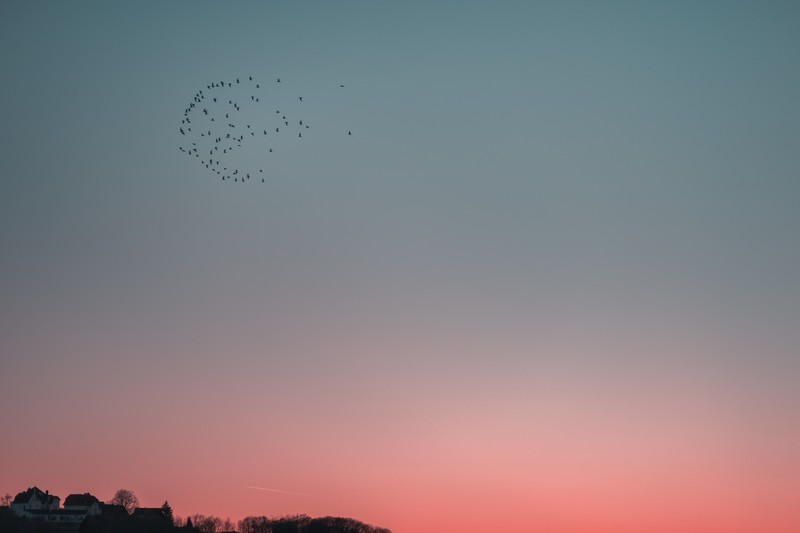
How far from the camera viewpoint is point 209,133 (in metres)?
90.8

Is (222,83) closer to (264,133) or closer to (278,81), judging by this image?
(278,81)

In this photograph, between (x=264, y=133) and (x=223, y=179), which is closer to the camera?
(x=264, y=133)

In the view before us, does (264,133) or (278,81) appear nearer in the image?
(264,133)

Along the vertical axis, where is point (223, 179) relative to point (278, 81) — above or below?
below

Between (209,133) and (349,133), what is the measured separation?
55.0ft

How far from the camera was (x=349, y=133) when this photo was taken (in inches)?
3996

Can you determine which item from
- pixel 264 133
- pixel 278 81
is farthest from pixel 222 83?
pixel 264 133

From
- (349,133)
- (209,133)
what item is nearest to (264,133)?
(209,133)

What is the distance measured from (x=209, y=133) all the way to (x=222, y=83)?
40.7 feet

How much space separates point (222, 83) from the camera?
332 feet

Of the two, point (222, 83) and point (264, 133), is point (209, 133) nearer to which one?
point (264, 133)

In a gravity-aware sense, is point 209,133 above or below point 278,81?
below

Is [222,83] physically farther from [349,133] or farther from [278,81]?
[349,133]

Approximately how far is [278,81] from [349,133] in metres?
9.19
